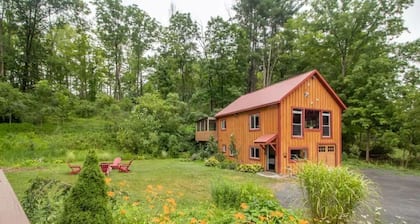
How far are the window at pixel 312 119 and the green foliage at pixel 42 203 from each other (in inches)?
540

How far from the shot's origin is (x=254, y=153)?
15805mm

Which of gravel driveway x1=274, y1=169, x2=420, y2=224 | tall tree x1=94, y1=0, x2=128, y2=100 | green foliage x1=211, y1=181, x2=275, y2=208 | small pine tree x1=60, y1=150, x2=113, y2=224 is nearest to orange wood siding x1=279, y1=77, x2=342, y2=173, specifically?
gravel driveway x1=274, y1=169, x2=420, y2=224

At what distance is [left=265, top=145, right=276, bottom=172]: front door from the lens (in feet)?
48.5

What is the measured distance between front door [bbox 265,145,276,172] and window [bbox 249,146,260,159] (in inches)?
26.9

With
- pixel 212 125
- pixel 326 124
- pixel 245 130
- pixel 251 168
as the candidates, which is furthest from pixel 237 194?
pixel 212 125

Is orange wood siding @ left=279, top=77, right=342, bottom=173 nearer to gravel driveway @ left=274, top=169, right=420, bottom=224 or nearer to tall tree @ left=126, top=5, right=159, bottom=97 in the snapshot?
gravel driveway @ left=274, top=169, right=420, bottom=224

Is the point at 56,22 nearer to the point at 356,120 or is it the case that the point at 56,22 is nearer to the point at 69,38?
the point at 69,38

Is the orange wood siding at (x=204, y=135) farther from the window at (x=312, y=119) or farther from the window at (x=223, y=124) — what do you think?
the window at (x=312, y=119)

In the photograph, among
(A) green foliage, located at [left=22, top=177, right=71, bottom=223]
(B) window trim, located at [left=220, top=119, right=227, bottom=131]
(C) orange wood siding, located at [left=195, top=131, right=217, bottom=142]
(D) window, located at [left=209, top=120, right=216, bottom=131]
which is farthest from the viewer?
(D) window, located at [left=209, top=120, right=216, bottom=131]

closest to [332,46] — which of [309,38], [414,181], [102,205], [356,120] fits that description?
[309,38]

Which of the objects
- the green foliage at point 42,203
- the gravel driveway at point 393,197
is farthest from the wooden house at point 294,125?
the green foliage at point 42,203

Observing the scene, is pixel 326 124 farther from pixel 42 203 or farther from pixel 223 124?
pixel 42 203

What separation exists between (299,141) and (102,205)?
12.9m

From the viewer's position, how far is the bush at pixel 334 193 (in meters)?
4.04
